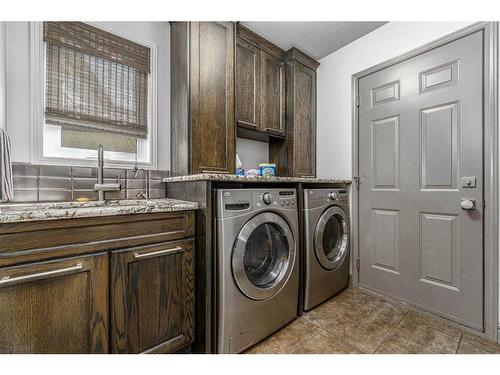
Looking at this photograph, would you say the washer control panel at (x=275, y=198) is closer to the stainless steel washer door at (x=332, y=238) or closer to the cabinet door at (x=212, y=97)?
the stainless steel washer door at (x=332, y=238)

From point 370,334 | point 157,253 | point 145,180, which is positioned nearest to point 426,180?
point 370,334

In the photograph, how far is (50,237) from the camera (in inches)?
34.9

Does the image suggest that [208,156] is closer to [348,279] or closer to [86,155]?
[86,155]

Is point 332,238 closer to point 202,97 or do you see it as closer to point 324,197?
point 324,197

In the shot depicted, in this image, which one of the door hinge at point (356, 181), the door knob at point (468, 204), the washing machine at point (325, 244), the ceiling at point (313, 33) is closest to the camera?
the door knob at point (468, 204)

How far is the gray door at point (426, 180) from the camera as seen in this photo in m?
1.52

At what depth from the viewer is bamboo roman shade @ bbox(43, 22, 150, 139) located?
142 centimetres

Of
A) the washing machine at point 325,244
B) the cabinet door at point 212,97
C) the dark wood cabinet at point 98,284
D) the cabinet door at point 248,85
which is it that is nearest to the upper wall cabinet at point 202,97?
the cabinet door at point 212,97

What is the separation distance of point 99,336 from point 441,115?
2484mm

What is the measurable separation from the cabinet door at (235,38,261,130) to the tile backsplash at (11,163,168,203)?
955 mm

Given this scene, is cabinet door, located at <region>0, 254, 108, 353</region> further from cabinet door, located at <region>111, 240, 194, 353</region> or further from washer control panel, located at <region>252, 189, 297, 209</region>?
washer control panel, located at <region>252, 189, 297, 209</region>

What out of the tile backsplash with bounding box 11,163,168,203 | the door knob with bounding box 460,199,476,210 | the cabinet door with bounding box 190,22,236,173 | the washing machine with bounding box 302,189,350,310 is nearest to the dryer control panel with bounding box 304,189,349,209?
the washing machine with bounding box 302,189,350,310

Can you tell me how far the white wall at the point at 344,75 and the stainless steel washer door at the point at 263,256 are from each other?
1181mm

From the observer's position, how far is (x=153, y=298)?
1.13 meters
